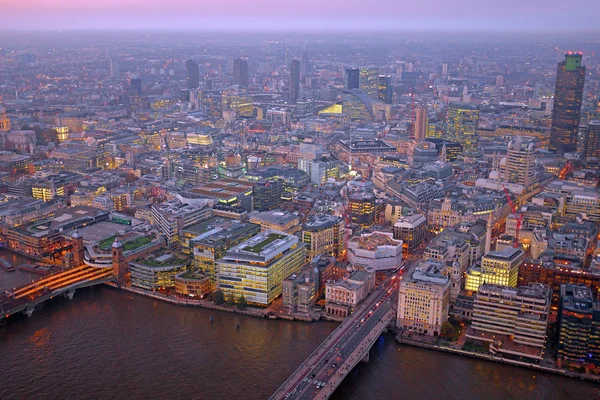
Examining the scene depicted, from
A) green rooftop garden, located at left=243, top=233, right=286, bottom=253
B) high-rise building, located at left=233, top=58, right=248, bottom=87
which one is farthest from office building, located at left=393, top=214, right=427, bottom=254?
high-rise building, located at left=233, top=58, right=248, bottom=87

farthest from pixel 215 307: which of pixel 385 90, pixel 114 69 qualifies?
pixel 114 69

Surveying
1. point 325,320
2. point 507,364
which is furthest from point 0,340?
point 507,364

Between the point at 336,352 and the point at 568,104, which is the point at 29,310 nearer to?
the point at 336,352

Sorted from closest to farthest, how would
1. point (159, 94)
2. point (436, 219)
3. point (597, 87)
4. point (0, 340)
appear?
point (0, 340)
point (436, 219)
point (597, 87)
point (159, 94)

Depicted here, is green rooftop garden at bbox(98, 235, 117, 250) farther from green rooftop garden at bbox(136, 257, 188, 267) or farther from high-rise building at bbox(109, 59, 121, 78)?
high-rise building at bbox(109, 59, 121, 78)

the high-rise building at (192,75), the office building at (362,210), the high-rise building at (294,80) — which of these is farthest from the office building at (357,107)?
the office building at (362,210)

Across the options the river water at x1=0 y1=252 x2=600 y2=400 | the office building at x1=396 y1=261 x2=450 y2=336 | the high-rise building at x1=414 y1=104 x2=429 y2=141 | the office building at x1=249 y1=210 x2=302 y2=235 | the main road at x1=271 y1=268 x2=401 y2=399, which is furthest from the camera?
the high-rise building at x1=414 y1=104 x2=429 y2=141

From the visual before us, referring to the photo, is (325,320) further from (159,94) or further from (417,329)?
(159,94)
